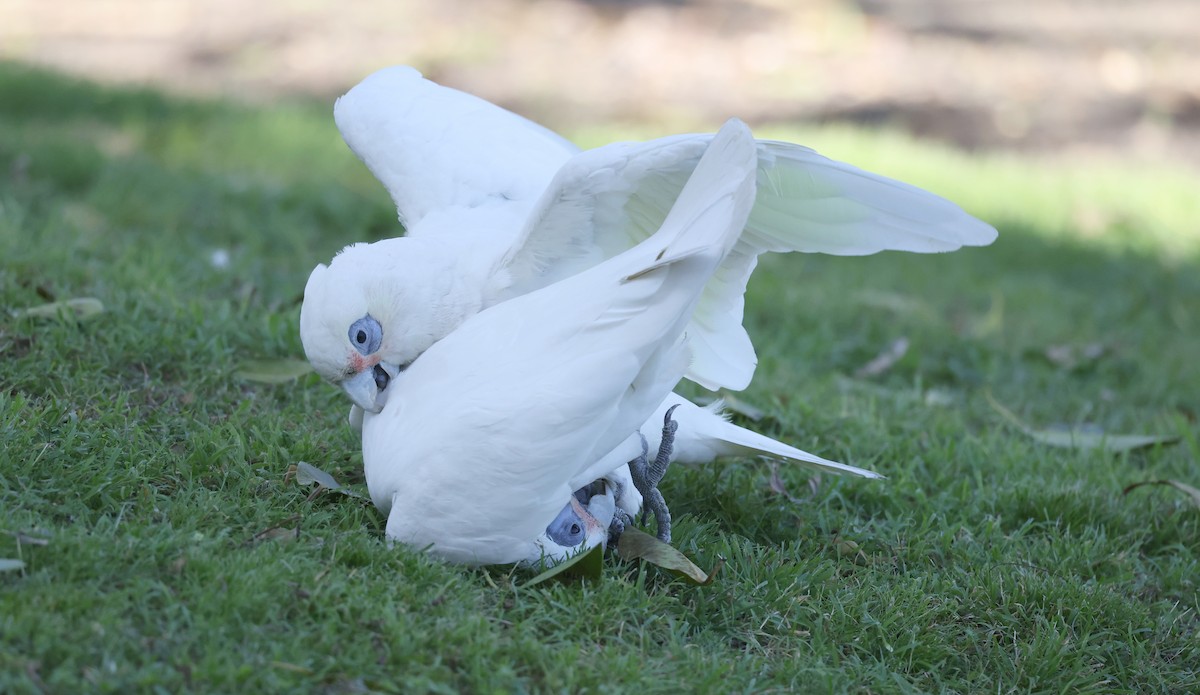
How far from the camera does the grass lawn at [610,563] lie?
2.09 metres

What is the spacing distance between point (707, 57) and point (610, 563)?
7066mm

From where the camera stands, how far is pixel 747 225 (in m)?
2.61

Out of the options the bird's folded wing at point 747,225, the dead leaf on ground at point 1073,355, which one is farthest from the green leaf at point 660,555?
the dead leaf on ground at point 1073,355

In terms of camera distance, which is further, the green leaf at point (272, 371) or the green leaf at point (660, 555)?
the green leaf at point (272, 371)

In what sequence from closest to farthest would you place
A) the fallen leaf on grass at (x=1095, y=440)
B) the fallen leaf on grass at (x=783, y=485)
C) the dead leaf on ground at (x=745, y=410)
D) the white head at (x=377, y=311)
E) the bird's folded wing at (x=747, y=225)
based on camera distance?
the bird's folded wing at (x=747, y=225) → the white head at (x=377, y=311) → the fallen leaf on grass at (x=783, y=485) → the dead leaf on ground at (x=745, y=410) → the fallen leaf on grass at (x=1095, y=440)

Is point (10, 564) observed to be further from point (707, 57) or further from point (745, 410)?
point (707, 57)

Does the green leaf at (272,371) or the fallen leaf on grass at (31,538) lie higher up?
the fallen leaf on grass at (31,538)

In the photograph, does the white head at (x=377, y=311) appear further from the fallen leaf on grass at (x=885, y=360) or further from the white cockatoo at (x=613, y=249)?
the fallen leaf on grass at (x=885, y=360)

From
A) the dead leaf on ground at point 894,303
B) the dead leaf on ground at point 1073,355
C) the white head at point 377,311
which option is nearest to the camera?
the white head at point 377,311

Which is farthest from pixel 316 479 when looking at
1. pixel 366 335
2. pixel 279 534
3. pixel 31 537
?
pixel 31 537

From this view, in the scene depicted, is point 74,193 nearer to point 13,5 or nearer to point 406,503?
point 406,503

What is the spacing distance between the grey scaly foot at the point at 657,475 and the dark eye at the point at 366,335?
0.64m

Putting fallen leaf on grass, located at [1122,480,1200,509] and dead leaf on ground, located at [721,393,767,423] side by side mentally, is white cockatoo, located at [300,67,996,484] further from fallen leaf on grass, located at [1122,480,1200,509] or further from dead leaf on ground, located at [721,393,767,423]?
fallen leaf on grass, located at [1122,480,1200,509]

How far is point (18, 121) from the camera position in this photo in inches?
242
